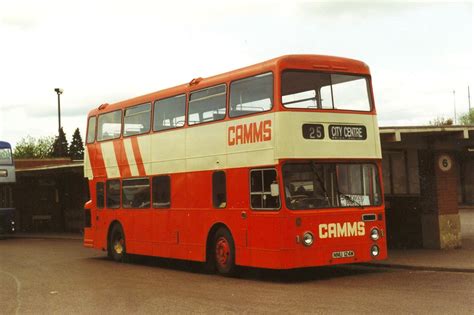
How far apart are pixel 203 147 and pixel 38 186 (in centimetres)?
2562

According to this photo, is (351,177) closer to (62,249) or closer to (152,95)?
(152,95)

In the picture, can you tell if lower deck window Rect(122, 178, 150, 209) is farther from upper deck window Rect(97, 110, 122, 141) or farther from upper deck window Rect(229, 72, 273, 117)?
upper deck window Rect(229, 72, 273, 117)

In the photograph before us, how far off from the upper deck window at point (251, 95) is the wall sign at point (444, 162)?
6980 mm

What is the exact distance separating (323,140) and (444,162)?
6572 millimetres

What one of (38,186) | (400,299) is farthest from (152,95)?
(38,186)

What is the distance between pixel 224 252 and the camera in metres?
14.2

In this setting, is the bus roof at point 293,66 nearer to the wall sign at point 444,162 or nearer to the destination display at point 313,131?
the destination display at point 313,131

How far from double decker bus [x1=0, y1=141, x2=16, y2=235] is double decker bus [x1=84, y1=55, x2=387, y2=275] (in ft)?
56.2

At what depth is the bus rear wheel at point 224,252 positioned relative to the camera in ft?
45.9

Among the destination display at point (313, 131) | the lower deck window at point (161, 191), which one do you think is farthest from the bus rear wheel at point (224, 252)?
the destination display at point (313, 131)

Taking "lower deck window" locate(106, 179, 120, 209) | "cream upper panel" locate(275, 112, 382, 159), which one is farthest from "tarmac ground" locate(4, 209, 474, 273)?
"lower deck window" locate(106, 179, 120, 209)

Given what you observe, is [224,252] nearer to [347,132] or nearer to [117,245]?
[347,132]

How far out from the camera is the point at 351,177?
13.4 m

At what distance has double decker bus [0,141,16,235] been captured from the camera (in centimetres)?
3134
